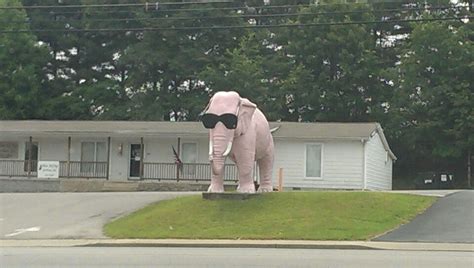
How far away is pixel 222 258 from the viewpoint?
14.3 m

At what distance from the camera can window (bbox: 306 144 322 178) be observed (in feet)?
119

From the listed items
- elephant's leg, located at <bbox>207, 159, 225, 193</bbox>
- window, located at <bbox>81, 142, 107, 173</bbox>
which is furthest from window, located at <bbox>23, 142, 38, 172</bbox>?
elephant's leg, located at <bbox>207, 159, 225, 193</bbox>

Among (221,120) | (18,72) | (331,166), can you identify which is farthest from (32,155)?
(221,120)

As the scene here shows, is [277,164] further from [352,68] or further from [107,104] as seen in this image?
[107,104]

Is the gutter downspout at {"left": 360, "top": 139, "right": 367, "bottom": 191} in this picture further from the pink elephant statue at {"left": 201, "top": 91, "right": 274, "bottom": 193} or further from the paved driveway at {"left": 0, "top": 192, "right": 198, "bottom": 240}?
the pink elephant statue at {"left": 201, "top": 91, "right": 274, "bottom": 193}

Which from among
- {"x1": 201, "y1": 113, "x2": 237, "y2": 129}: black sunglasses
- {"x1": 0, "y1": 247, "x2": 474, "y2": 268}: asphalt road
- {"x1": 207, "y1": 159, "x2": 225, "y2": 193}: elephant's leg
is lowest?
{"x1": 0, "y1": 247, "x2": 474, "y2": 268}: asphalt road

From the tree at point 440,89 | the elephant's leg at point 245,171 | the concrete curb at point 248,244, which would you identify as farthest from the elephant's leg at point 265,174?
the tree at point 440,89

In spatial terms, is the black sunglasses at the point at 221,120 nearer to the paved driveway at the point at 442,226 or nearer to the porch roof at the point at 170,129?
the paved driveway at the point at 442,226

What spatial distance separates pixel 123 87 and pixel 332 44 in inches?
635

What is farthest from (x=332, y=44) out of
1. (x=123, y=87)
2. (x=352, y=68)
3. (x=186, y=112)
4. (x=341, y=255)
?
(x=341, y=255)

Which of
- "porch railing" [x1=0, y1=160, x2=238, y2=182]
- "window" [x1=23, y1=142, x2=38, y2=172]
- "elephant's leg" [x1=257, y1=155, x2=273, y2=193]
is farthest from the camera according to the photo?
"window" [x1=23, y1=142, x2=38, y2=172]

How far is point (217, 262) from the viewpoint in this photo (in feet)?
44.4

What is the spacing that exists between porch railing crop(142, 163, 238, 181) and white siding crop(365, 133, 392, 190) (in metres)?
6.72

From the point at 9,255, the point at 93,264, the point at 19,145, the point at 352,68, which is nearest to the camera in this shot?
the point at 93,264
